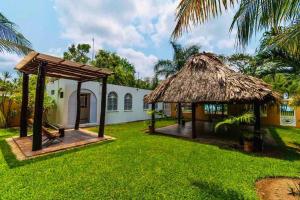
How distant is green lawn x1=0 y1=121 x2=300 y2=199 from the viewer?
4270mm

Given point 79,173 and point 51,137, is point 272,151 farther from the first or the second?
point 51,137

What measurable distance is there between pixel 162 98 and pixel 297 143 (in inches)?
311

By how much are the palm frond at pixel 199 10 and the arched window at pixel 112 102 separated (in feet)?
44.9

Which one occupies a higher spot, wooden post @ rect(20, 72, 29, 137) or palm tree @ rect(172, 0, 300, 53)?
palm tree @ rect(172, 0, 300, 53)

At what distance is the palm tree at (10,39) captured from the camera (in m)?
6.36

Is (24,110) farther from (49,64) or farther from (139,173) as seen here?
(139,173)

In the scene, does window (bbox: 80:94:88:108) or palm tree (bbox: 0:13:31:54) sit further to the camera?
window (bbox: 80:94:88:108)

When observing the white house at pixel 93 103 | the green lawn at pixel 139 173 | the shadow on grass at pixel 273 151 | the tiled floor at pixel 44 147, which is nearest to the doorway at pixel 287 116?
the shadow on grass at pixel 273 151

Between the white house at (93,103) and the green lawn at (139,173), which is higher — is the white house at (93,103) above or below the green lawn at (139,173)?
above

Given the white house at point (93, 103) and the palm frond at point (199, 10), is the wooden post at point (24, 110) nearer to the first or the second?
the white house at point (93, 103)

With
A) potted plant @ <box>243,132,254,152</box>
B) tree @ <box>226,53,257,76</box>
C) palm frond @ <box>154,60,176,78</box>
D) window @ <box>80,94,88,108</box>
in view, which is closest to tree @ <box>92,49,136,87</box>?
palm frond @ <box>154,60,176,78</box>

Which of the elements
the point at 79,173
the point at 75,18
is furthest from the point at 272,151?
the point at 75,18

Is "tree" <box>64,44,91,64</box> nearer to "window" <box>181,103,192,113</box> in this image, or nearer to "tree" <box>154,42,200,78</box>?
"tree" <box>154,42,200,78</box>

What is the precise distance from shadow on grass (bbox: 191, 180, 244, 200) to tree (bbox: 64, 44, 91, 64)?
87.6 feet
